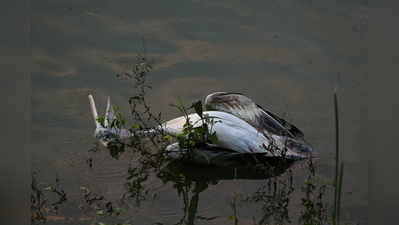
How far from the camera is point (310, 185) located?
1.88 metres

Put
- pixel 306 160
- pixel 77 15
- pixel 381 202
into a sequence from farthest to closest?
pixel 77 15 → pixel 306 160 → pixel 381 202

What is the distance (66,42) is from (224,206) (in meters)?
1.27

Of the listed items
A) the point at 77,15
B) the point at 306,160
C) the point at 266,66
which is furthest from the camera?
the point at 77,15

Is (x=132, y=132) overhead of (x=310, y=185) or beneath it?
overhead

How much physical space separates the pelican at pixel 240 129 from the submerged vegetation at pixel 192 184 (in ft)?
0.09

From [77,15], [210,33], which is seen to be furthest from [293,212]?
[77,15]

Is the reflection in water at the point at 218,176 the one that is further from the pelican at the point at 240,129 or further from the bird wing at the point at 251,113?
the bird wing at the point at 251,113

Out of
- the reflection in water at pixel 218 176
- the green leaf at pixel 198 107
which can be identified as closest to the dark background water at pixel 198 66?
the reflection in water at pixel 218 176

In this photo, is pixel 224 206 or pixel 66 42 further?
pixel 66 42

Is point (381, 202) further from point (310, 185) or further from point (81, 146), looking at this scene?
point (81, 146)

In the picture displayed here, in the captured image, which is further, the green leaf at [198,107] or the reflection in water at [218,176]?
the green leaf at [198,107]

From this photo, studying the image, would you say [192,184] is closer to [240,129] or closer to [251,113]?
[240,129]

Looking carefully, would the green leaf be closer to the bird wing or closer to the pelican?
the pelican

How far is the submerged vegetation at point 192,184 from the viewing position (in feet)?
5.55
